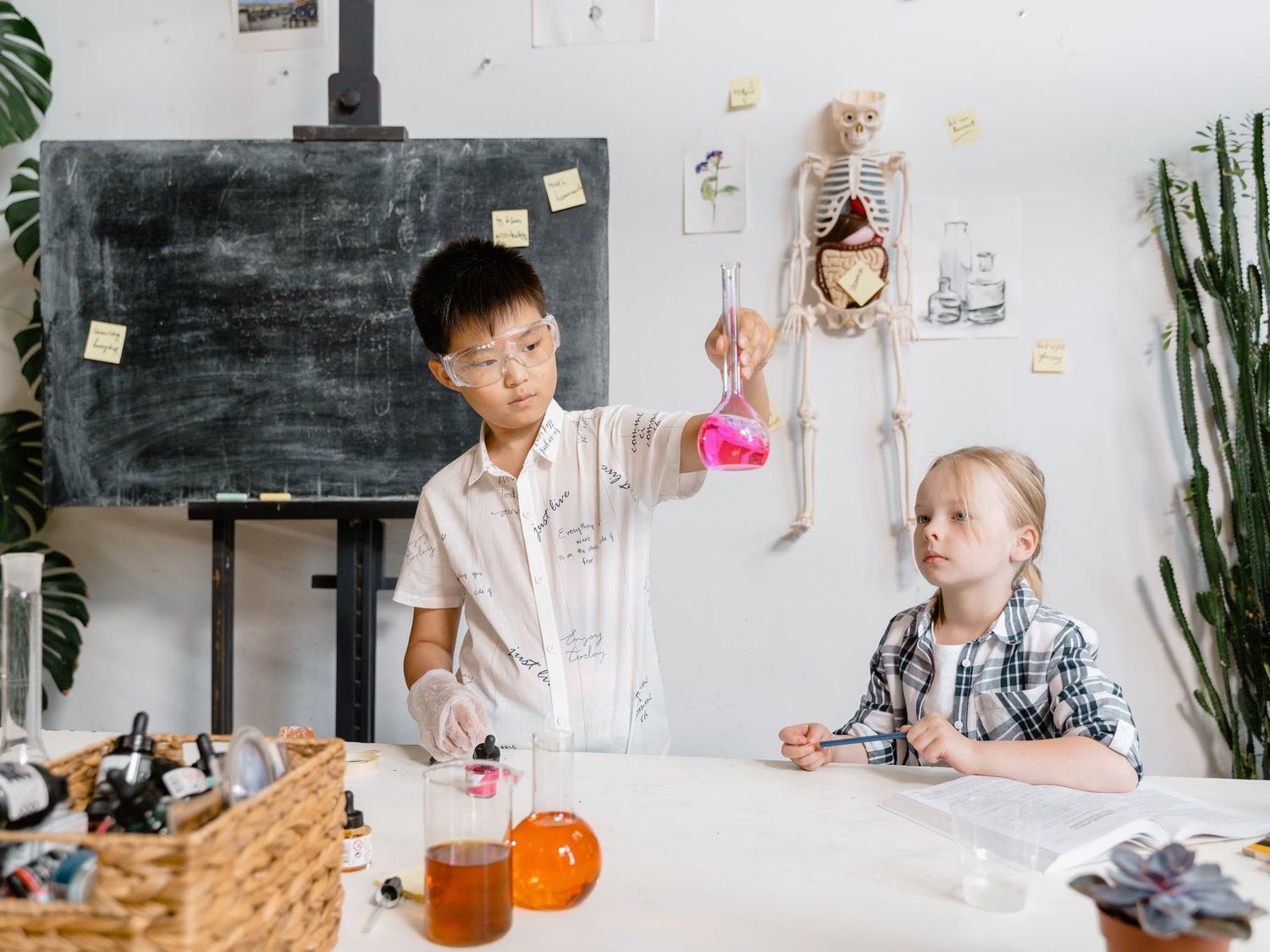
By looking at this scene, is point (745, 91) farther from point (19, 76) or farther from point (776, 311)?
point (19, 76)

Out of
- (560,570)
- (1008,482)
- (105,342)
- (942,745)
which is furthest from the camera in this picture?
(105,342)

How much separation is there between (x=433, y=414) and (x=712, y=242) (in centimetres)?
83

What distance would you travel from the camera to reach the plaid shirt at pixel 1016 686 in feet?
4.11

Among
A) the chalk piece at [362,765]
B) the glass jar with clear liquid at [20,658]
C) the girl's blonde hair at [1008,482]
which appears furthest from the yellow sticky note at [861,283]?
the glass jar with clear liquid at [20,658]

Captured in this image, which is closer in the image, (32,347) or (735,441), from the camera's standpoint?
(735,441)

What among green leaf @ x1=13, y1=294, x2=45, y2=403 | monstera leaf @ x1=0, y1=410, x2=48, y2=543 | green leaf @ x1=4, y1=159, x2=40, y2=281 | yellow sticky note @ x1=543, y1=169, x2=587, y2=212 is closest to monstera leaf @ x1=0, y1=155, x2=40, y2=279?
green leaf @ x1=4, y1=159, x2=40, y2=281

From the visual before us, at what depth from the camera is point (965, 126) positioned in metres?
2.48

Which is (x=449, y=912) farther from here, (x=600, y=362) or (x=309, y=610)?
(x=309, y=610)

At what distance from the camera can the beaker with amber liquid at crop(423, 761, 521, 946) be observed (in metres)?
0.78

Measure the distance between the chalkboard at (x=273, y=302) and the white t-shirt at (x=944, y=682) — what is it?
1.14 meters

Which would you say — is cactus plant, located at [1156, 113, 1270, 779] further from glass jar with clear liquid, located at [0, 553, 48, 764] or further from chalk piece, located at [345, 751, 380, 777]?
glass jar with clear liquid, located at [0, 553, 48, 764]

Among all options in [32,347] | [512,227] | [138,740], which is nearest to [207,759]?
[138,740]

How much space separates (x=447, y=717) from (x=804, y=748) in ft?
1.45

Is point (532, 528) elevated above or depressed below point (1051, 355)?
below
